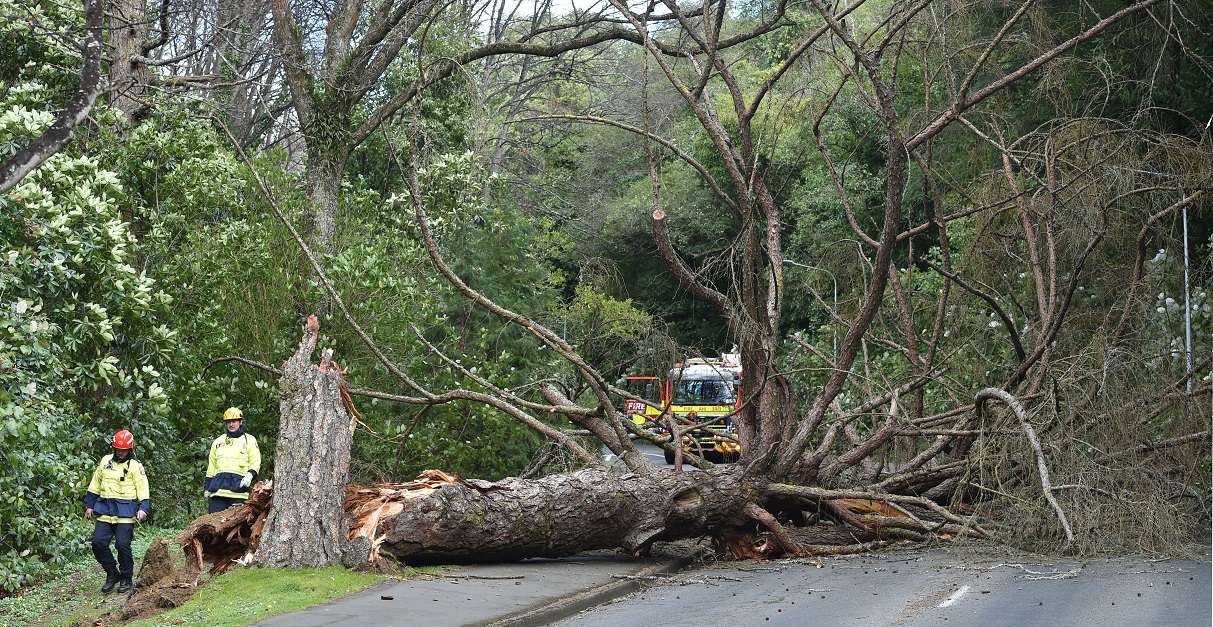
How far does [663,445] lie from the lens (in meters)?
13.4

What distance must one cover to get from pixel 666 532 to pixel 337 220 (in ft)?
27.9

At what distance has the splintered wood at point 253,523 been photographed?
9.89m

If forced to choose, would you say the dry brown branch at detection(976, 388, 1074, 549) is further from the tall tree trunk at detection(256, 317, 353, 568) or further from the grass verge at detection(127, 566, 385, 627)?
the tall tree trunk at detection(256, 317, 353, 568)

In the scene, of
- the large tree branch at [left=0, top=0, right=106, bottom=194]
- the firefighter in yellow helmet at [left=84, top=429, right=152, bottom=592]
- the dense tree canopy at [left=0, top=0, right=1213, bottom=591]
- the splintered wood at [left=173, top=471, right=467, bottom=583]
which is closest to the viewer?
the large tree branch at [left=0, top=0, right=106, bottom=194]

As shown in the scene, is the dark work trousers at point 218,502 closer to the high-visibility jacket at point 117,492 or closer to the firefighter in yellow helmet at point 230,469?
the firefighter in yellow helmet at point 230,469

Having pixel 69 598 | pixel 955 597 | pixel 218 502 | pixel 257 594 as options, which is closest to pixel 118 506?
pixel 69 598

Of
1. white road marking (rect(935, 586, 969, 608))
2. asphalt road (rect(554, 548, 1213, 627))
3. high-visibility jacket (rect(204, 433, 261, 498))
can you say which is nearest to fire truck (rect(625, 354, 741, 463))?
asphalt road (rect(554, 548, 1213, 627))

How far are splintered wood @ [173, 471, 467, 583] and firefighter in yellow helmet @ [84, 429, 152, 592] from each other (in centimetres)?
60

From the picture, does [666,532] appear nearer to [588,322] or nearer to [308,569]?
[308,569]

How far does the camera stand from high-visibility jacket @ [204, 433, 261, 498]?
1176 cm

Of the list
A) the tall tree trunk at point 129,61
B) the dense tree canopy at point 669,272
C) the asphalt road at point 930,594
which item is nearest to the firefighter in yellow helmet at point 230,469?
the dense tree canopy at point 669,272

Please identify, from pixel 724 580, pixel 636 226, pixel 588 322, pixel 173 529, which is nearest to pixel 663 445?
pixel 724 580

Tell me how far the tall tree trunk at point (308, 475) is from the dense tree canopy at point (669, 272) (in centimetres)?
31

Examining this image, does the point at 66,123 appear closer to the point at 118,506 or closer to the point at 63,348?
the point at 118,506
